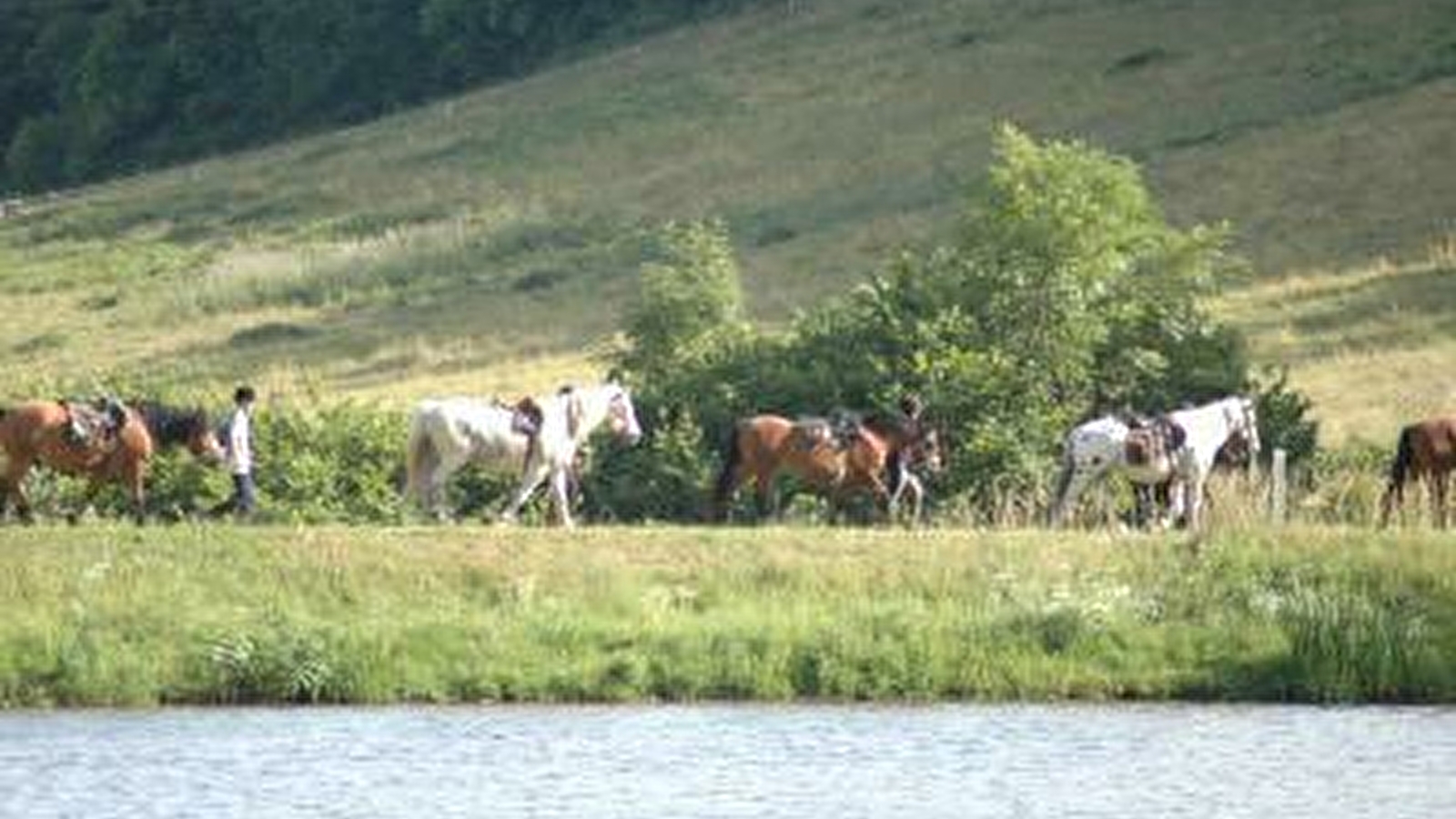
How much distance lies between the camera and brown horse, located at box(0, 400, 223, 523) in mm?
37969

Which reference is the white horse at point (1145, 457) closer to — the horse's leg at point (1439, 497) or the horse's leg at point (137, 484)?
the horse's leg at point (1439, 497)

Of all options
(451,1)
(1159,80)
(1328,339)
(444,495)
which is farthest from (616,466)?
(451,1)

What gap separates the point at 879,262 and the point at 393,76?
157 ft

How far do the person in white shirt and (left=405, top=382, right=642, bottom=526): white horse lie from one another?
1.64 meters

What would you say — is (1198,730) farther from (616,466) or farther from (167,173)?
(167,173)

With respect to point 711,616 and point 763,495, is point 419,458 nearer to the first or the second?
point 763,495

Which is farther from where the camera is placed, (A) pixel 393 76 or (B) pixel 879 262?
(A) pixel 393 76

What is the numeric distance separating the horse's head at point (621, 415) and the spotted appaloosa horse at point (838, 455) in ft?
3.35

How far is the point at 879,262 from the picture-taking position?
70.6 m

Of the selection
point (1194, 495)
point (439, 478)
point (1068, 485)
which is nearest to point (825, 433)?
point (1068, 485)

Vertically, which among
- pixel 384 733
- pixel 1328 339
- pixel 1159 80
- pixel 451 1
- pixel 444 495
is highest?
pixel 451 1

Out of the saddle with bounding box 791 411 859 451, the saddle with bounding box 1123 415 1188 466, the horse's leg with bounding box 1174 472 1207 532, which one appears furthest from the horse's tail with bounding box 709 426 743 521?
the horse's leg with bounding box 1174 472 1207 532

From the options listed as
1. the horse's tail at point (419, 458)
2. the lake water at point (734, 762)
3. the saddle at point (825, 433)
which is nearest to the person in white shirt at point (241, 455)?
the horse's tail at point (419, 458)

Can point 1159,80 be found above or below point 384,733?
above
